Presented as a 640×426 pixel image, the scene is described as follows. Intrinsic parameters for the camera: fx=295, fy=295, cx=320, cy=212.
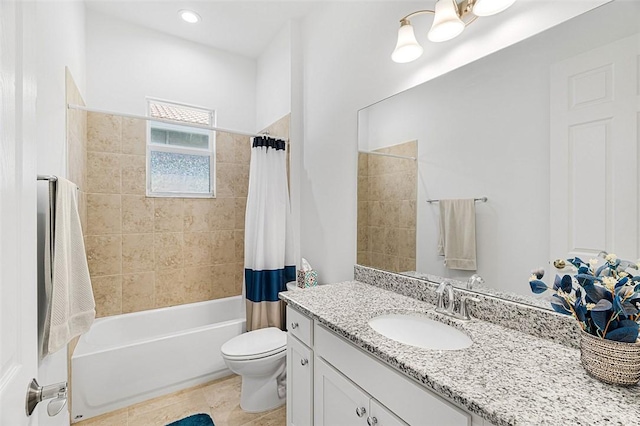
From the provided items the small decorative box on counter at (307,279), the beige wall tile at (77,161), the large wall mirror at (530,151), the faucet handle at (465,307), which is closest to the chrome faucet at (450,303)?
the faucet handle at (465,307)

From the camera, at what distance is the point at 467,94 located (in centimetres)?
129

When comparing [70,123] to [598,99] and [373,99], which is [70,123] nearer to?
[373,99]

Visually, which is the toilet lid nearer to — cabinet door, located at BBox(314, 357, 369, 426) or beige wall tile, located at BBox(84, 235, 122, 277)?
cabinet door, located at BBox(314, 357, 369, 426)

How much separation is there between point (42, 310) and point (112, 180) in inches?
69.6

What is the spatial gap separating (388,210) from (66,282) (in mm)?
1502

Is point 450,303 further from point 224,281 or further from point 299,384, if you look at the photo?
point 224,281

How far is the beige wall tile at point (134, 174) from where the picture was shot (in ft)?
8.39

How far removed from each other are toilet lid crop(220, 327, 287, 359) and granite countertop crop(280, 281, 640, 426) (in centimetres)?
83

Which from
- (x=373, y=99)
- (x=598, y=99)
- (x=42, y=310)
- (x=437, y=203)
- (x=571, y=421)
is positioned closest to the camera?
(x=571, y=421)

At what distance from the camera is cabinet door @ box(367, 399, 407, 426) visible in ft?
2.98

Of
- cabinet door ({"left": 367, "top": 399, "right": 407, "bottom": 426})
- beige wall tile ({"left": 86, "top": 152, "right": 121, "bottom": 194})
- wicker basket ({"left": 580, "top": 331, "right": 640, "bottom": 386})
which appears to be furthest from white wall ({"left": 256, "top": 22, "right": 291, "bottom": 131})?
wicker basket ({"left": 580, "top": 331, "right": 640, "bottom": 386})

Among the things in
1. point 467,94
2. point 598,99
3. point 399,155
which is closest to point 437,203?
point 399,155

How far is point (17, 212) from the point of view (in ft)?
1.88

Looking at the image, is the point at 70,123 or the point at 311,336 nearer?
the point at 311,336
